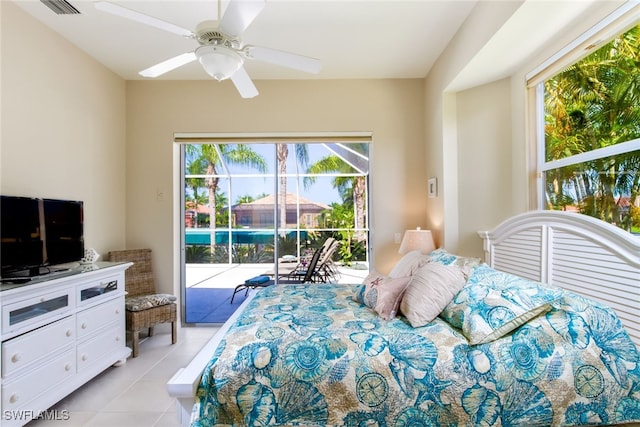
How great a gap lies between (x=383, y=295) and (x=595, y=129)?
167 cm

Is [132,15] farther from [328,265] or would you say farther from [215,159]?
[328,265]

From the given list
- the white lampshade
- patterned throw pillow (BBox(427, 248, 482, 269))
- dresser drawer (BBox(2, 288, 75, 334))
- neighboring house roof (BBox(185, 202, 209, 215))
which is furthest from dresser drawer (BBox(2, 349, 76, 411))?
the white lampshade

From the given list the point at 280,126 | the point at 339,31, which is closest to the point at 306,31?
the point at 339,31

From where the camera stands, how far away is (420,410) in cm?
125

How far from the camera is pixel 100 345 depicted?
2.33 metres

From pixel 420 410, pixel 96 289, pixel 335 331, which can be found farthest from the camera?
pixel 96 289

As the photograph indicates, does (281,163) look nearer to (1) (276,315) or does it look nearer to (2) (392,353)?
(1) (276,315)

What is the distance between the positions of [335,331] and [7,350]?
189cm

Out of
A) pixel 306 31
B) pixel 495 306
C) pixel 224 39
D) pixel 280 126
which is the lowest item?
pixel 495 306

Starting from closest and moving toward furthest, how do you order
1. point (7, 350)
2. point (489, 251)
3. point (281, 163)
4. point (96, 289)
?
point (7, 350)
point (96, 289)
point (489, 251)
point (281, 163)

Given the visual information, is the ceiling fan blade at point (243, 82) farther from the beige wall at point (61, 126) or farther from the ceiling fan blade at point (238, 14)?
the beige wall at point (61, 126)

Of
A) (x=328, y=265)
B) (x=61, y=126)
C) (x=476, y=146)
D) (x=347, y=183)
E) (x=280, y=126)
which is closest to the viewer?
(x=61, y=126)

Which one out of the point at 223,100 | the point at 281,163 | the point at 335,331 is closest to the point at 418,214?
the point at 281,163

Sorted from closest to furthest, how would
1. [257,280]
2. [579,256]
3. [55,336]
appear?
[579,256]
[55,336]
[257,280]
